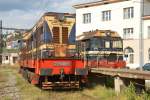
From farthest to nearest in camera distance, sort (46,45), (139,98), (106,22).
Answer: (106,22), (46,45), (139,98)

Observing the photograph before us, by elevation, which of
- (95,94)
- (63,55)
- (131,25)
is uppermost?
(131,25)

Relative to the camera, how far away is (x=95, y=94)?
736 inches

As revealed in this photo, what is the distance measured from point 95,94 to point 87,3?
4370 centimetres

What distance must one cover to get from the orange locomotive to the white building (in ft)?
107

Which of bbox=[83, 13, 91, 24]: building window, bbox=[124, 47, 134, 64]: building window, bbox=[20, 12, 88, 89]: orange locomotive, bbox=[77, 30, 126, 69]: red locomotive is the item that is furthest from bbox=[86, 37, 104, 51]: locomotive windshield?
bbox=[83, 13, 91, 24]: building window

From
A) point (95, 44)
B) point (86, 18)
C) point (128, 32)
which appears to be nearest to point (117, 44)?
point (95, 44)

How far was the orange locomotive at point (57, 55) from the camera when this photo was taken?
19.6 m

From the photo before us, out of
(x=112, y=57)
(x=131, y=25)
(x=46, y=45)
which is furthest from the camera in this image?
(x=131, y=25)

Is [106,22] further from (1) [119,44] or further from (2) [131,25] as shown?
(1) [119,44]

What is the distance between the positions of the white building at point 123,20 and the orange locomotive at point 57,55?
1285 inches

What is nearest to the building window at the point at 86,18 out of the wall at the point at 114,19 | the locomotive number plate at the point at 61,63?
the wall at the point at 114,19

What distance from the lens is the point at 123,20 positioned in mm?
57438

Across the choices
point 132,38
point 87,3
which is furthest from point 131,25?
point 87,3

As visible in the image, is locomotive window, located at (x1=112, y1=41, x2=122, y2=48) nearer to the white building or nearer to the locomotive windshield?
the locomotive windshield
